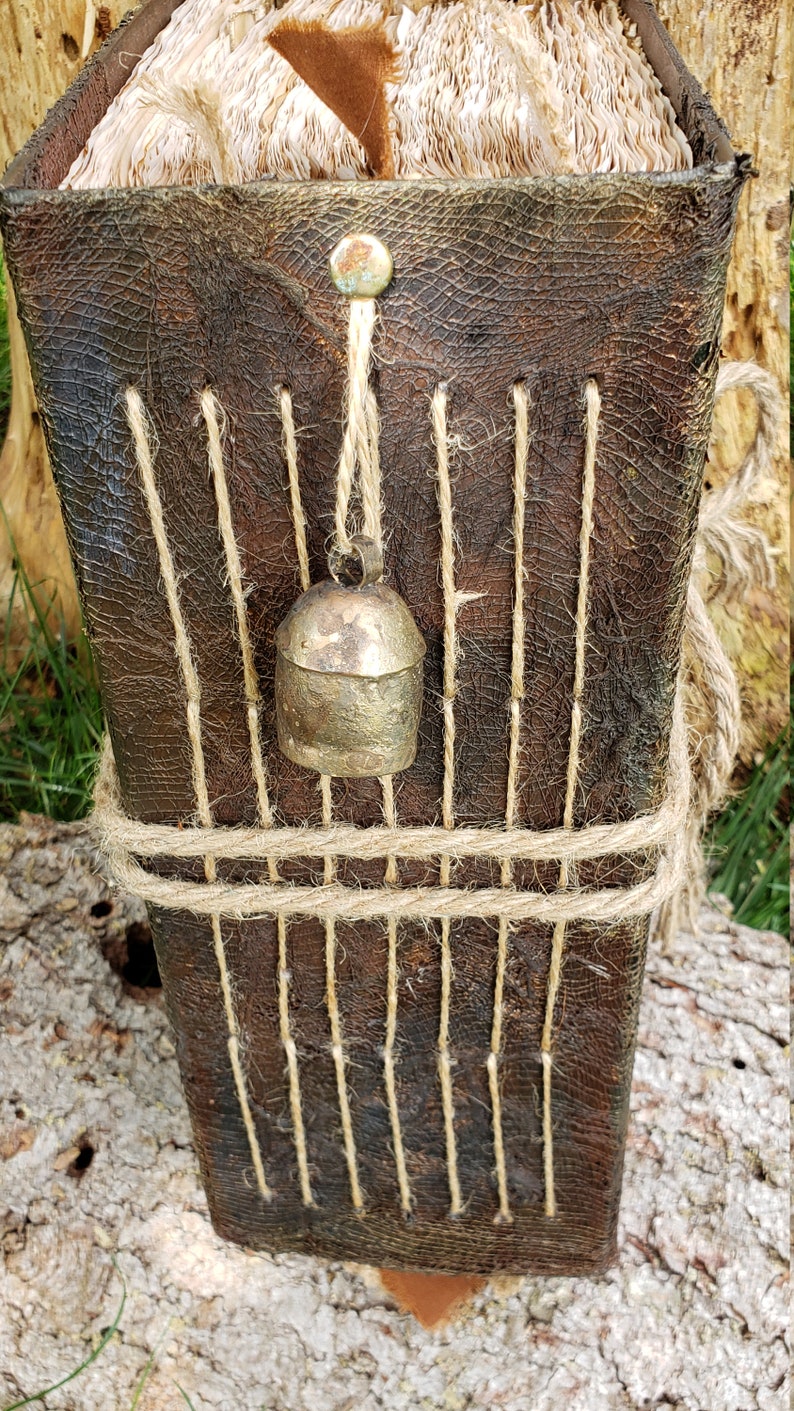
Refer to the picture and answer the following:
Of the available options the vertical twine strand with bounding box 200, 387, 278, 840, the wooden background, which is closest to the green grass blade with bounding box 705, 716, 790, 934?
the wooden background

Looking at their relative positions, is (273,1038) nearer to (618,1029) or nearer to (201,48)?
(618,1029)

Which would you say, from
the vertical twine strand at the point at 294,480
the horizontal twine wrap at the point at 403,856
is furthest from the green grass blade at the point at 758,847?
the vertical twine strand at the point at 294,480

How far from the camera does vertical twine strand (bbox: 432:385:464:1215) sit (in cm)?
95

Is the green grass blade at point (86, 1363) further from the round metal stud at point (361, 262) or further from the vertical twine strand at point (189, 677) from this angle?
the round metal stud at point (361, 262)

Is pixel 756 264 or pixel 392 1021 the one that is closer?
pixel 392 1021

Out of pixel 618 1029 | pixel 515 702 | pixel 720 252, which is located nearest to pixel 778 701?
pixel 618 1029

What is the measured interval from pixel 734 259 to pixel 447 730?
3.17 feet

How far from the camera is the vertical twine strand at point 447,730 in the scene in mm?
949

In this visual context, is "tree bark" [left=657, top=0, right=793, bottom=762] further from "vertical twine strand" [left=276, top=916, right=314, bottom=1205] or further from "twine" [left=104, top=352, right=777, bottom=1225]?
"vertical twine strand" [left=276, top=916, right=314, bottom=1205]

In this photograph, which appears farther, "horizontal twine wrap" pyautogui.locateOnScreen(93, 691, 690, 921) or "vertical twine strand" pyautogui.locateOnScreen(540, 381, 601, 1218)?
"horizontal twine wrap" pyautogui.locateOnScreen(93, 691, 690, 921)

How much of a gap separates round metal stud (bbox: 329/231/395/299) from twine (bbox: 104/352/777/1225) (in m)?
0.02

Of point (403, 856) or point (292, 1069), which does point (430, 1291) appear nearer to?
point (292, 1069)

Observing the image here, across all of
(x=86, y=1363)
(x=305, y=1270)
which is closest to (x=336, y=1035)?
(x=305, y=1270)

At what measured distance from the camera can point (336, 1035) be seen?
Answer: 1.29 metres
